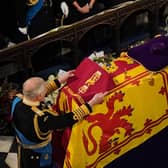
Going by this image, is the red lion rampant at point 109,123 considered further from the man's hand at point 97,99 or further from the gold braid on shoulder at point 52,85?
the gold braid on shoulder at point 52,85

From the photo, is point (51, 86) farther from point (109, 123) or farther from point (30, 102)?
point (109, 123)

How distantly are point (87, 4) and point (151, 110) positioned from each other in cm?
195

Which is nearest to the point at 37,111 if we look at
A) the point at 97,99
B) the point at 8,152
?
the point at 97,99

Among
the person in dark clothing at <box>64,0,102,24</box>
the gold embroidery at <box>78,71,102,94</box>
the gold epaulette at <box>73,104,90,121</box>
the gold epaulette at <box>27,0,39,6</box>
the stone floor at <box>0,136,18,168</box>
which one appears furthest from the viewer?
the person in dark clothing at <box>64,0,102,24</box>

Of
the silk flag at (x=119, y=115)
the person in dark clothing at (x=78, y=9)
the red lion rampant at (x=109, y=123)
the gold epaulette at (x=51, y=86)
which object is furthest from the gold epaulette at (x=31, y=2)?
the red lion rampant at (x=109, y=123)

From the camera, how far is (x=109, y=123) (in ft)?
12.0

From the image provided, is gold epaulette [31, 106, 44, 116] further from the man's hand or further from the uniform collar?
the man's hand

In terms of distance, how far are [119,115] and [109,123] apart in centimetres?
9

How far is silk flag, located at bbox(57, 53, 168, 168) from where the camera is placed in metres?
3.63

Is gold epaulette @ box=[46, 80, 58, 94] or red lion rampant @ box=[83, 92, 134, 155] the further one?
gold epaulette @ box=[46, 80, 58, 94]

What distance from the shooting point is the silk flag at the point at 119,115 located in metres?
3.63

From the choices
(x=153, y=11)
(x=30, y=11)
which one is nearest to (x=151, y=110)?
(x=30, y=11)

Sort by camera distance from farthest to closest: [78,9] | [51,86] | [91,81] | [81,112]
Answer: [78,9] < [51,86] < [91,81] < [81,112]

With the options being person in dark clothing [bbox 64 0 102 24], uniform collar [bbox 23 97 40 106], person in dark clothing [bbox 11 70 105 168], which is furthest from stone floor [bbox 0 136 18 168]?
person in dark clothing [bbox 64 0 102 24]
